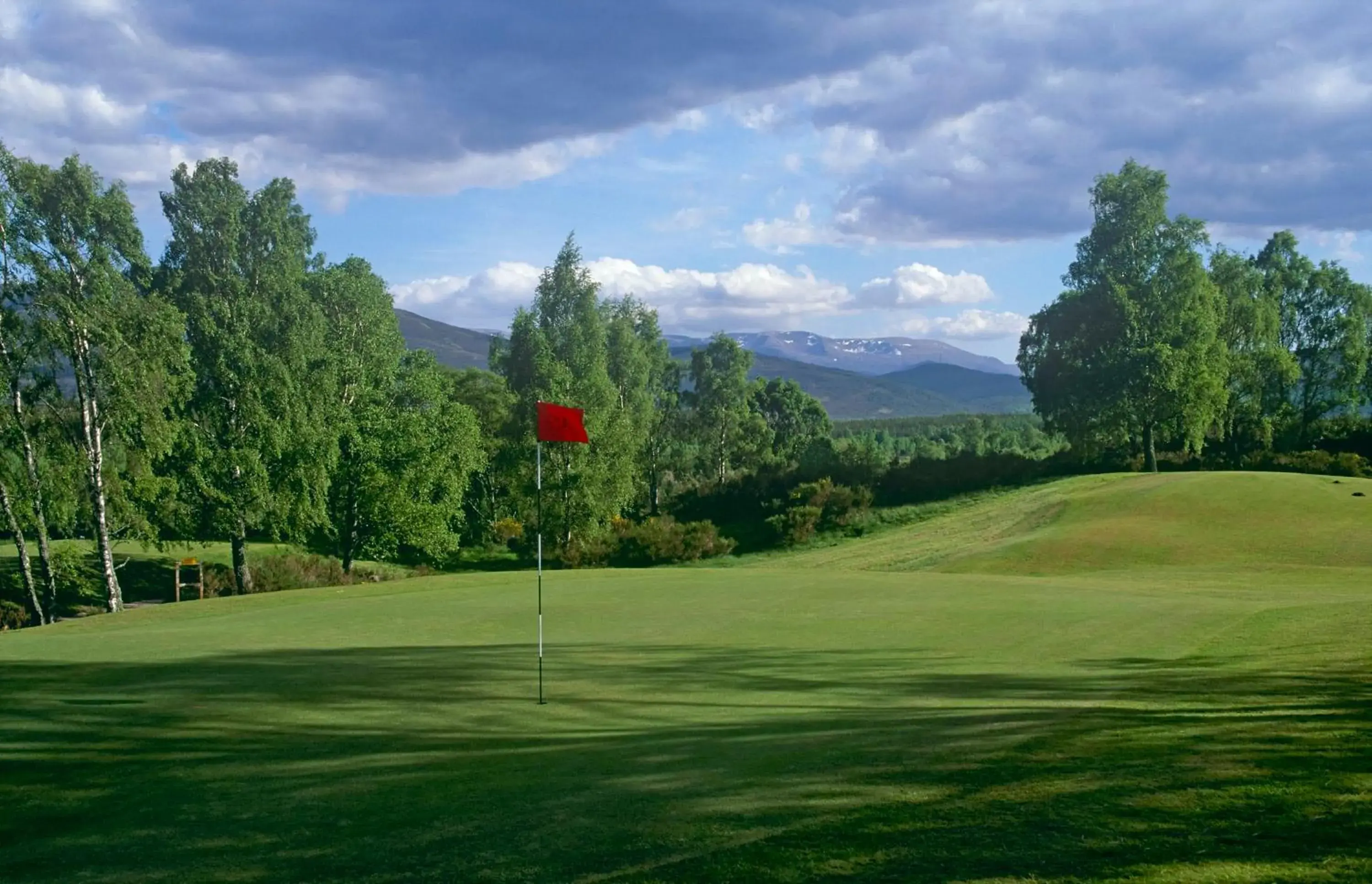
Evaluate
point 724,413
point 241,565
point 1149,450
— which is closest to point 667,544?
point 241,565

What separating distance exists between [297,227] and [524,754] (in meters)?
57.7

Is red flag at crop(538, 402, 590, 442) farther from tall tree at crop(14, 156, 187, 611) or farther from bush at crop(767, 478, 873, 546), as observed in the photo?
→ bush at crop(767, 478, 873, 546)

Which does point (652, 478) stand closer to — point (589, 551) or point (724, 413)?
point (724, 413)

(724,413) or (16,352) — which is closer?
(16,352)

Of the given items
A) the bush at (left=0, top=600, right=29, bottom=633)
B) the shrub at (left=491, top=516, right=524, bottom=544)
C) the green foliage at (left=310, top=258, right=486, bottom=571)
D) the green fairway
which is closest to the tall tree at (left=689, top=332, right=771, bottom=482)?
the shrub at (left=491, top=516, right=524, bottom=544)

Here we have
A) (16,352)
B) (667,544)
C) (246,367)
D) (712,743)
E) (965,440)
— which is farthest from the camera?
(965,440)

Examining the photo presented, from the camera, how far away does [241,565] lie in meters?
46.6

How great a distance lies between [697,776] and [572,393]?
52.7 meters

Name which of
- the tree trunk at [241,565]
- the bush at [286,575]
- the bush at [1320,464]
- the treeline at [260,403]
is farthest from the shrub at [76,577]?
the bush at [1320,464]

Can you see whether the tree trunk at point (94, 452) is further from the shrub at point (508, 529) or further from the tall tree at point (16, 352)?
the shrub at point (508, 529)

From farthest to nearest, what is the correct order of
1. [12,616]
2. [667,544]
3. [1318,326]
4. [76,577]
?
[1318,326] < [667,544] < [76,577] < [12,616]

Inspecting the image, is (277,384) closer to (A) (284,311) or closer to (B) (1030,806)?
(A) (284,311)

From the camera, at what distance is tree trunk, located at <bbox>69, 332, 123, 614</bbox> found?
3747cm

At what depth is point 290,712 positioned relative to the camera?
1214 cm
